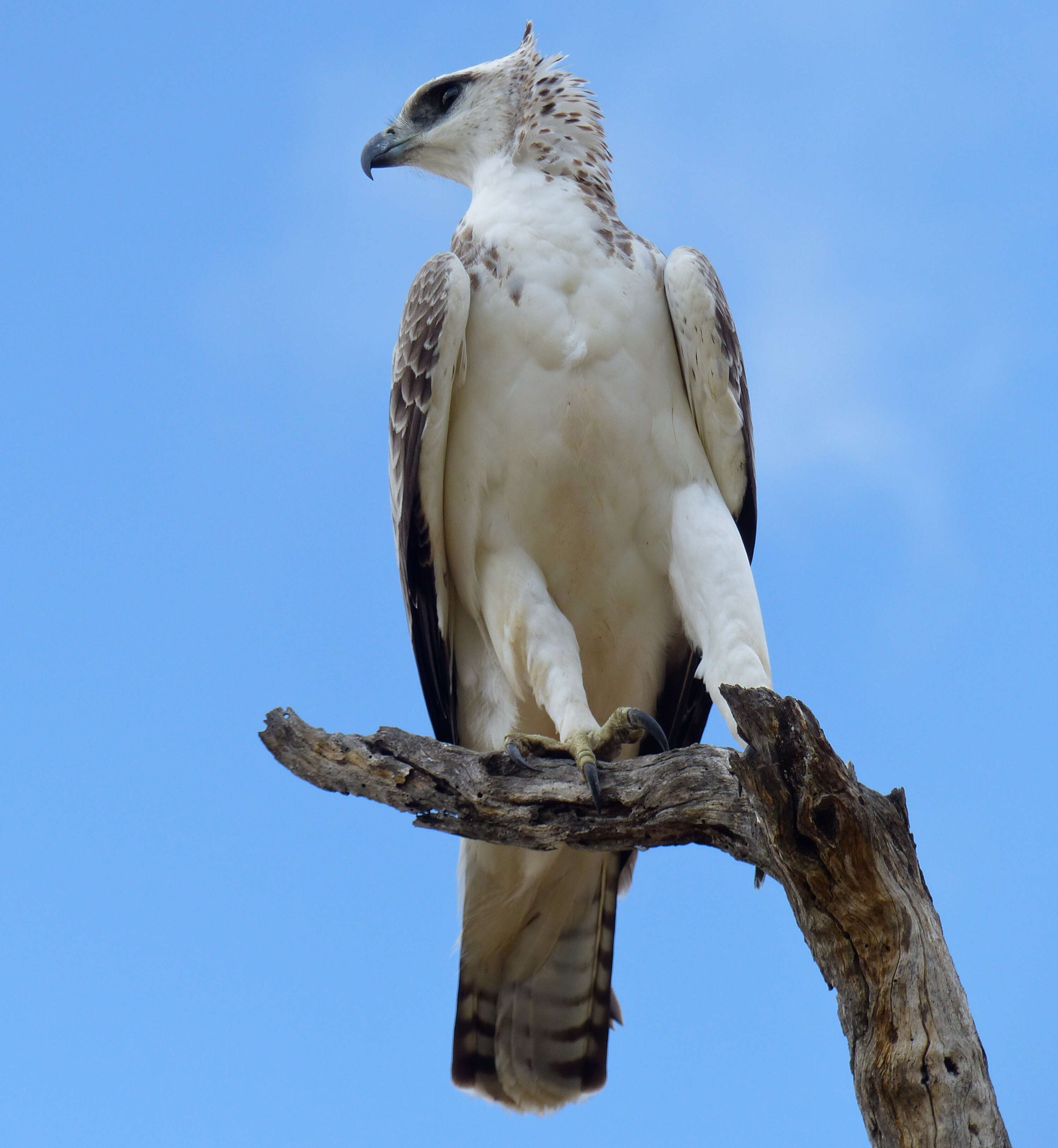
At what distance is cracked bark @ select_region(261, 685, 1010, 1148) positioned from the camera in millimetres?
3230

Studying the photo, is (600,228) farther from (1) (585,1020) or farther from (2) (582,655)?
(1) (585,1020)

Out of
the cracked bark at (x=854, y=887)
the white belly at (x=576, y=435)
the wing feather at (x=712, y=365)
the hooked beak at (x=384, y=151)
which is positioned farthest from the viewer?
the hooked beak at (x=384, y=151)

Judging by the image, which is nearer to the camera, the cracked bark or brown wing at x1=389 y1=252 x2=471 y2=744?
the cracked bark

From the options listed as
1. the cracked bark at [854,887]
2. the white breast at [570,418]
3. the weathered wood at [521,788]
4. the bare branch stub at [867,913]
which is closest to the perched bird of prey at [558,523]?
the white breast at [570,418]

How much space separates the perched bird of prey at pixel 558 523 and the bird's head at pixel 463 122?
0.18 feet

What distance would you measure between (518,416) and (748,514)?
114 centimetres

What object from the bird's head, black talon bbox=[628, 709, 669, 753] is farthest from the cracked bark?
the bird's head

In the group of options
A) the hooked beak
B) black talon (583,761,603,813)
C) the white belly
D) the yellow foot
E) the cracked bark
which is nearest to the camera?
the cracked bark

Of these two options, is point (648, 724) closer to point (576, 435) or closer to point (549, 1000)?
point (576, 435)

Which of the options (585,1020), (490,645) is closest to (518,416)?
(490,645)

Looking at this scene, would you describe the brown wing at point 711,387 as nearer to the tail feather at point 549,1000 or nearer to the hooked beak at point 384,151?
the tail feather at point 549,1000

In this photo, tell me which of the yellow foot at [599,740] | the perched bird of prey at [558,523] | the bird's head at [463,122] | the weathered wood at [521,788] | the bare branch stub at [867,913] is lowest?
the bare branch stub at [867,913]

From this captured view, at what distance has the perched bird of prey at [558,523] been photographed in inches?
196

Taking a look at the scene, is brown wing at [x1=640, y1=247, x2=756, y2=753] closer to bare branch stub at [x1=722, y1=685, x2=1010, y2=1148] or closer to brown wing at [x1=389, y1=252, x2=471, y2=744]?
brown wing at [x1=389, y1=252, x2=471, y2=744]
